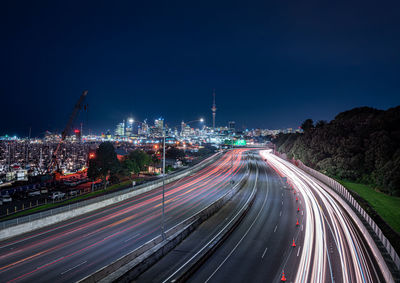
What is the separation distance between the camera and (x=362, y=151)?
47.8 m

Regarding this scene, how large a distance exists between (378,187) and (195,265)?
39.1 m

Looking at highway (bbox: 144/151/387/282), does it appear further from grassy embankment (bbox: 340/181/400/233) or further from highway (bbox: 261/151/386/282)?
grassy embankment (bbox: 340/181/400/233)

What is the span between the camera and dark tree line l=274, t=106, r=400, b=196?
37881 mm

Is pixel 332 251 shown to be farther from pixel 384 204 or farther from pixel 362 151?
pixel 362 151

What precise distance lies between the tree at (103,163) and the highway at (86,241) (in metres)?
13.2

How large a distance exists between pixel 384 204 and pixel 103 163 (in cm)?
4592

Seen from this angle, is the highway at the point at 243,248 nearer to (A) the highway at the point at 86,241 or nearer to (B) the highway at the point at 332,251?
(B) the highway at the point at 332,251

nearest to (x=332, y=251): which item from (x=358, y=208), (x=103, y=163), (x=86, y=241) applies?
(x=358, y=208)

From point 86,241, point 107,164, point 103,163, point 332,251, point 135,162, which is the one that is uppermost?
point 103,163

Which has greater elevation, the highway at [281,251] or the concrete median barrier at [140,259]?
the concrete median barrier at [140,259]

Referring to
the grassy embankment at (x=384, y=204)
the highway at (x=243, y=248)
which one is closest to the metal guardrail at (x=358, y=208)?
the grassy embankment at (x=384, y=204)

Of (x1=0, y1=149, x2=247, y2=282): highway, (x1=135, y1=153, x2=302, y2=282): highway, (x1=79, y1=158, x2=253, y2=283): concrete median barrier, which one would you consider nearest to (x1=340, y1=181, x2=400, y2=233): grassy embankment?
(x1=135, y1=153, x2=302, y2=282): highway

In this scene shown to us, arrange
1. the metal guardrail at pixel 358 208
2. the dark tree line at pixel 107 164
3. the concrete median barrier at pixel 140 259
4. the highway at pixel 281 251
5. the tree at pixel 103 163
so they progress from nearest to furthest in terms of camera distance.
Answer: the concrete median barrier at pixel 140 259, the highway at pixel 281 251, the metal guardrail at pixel 358 208, the tree at pixel 103 163, the dark tree line at pixel 107 164

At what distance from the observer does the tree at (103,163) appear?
137ft
